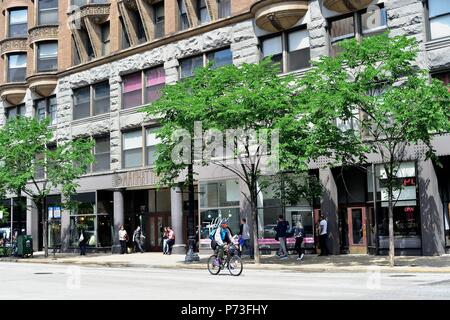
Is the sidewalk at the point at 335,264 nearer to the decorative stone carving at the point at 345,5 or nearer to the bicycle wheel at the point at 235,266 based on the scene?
the bicycle wheel at the point at 235,266

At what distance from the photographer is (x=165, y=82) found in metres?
35.2

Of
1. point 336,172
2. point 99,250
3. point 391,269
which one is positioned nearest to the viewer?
point 391,269

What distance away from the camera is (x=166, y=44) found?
1384 inches

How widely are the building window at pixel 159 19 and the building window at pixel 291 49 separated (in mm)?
8379

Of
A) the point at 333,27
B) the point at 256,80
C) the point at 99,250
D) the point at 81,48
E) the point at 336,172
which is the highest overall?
the point at 81,48

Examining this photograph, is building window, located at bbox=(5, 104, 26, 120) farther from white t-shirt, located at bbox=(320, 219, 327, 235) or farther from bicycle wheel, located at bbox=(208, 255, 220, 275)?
bicycle wheel, located at bbox=(208, 255, 220, 275)

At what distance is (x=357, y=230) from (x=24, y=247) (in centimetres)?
1970

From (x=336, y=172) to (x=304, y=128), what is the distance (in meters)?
5.92

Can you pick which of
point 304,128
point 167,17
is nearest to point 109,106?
point 167,17

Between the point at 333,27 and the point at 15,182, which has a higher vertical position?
the point at 333,27

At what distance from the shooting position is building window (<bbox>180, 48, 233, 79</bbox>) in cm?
3253

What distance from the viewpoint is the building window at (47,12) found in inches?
1660

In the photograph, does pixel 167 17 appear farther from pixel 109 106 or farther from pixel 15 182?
pixel 15 182

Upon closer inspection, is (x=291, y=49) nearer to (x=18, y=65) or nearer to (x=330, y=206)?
(x=330, y=206)
